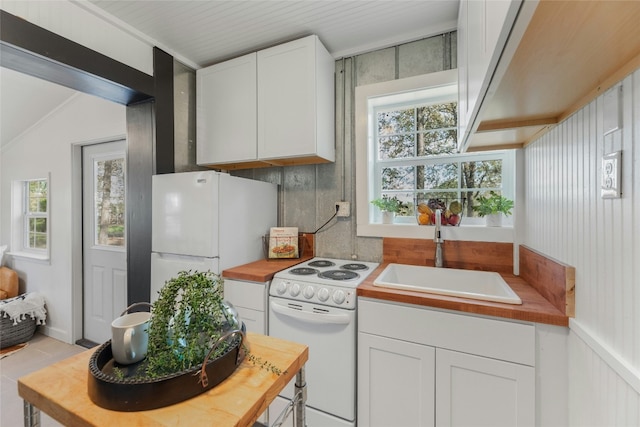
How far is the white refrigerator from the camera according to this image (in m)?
1.77

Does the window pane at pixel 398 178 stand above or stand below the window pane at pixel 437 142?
below

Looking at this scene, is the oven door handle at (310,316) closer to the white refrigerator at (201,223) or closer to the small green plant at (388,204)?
the white refrigerator at (201,223)

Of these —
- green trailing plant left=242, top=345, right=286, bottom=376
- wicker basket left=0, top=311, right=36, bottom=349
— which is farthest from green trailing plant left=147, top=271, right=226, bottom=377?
wicker basket left=0, top=311, right=36, bottom=349

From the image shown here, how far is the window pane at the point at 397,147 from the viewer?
210 cm

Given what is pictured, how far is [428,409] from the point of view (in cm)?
130

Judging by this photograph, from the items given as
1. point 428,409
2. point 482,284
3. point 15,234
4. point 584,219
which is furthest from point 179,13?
point 15,234

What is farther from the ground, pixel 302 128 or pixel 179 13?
pixel 179 13

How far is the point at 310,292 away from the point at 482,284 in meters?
1.05

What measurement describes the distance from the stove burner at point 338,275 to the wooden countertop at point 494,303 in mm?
146

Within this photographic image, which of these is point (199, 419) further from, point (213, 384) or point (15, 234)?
point (15, 234)

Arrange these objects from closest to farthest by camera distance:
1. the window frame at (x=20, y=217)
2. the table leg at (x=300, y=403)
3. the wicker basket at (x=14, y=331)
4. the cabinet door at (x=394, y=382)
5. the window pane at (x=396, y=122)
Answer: the table leg at (x=300, y=403), the cabinet door at (x=394, y=382), the window pane at (x=396, y=122), the wicker basket at (x=14, y=331), the window frame at (x=20, y=217)

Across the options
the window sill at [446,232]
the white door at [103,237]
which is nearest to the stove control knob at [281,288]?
the window sill at [446,232]

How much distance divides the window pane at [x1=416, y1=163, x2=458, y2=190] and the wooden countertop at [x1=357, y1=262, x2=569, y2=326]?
773 millimetres

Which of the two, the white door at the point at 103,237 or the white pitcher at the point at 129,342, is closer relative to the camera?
the white pitcher at the point at 129,342
